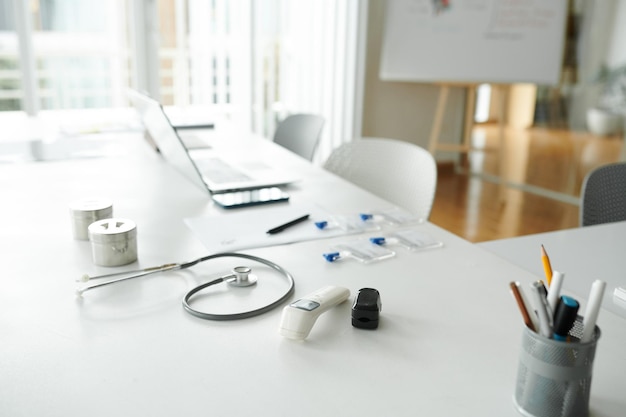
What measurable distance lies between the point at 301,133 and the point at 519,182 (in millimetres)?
2761

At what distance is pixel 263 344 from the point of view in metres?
0.92

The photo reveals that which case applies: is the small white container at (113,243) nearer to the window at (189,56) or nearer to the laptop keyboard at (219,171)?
the laptop keyboard at (219,171)

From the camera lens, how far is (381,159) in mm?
2131

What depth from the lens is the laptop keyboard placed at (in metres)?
1.85

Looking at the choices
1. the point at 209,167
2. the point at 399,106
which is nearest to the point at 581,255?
the point at 209,167

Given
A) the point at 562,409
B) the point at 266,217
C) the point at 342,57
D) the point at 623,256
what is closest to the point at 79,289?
the point at 266,217

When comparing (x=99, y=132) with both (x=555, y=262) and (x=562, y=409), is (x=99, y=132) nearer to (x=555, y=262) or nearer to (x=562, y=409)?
(x=555, y=262)

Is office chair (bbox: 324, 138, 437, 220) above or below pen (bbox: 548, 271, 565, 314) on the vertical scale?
below

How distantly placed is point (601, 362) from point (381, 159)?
1311mm

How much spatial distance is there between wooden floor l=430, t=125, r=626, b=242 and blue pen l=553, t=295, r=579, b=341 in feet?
10.2

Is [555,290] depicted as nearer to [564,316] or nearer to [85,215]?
[564,316]

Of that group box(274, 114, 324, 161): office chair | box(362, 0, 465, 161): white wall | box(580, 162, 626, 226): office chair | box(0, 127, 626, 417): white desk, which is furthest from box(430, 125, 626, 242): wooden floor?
box(0, 127, 626, 417): white desk

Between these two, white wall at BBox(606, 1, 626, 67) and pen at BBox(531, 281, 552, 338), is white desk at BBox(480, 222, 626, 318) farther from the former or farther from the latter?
white wall at BBox(606, 1, 626, 67)

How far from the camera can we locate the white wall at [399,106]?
4816 mm
